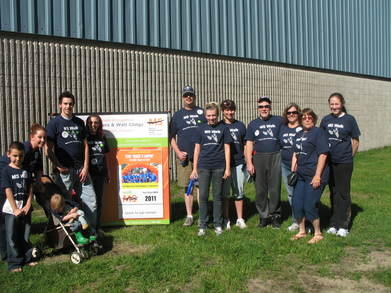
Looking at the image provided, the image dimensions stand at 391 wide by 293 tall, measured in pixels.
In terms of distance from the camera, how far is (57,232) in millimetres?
5387

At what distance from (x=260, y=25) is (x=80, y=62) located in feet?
21.0

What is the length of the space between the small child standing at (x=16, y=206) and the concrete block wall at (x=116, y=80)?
3322 mm

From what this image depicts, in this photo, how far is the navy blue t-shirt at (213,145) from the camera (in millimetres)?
6109

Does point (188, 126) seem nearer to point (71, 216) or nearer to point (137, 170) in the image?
point (137, 170)

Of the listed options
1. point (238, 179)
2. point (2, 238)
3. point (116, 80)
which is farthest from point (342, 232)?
point (116, 80)

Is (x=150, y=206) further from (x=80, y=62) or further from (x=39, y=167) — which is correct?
(x=80, y=62)

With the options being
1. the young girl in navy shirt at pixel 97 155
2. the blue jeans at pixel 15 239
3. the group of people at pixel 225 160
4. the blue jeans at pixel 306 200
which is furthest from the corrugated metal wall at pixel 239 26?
the blue jeans at pixel 306 200

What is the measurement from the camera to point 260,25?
1321cm

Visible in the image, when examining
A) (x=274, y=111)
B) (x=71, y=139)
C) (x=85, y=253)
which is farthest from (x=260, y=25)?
(x=85, y=253)

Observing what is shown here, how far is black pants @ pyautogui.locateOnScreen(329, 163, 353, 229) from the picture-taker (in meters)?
6.16

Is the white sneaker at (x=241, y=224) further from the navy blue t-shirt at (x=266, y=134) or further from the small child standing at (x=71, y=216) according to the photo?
the small child standing at (x=71, y=216)

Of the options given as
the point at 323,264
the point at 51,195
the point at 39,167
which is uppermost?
the point at 39,167

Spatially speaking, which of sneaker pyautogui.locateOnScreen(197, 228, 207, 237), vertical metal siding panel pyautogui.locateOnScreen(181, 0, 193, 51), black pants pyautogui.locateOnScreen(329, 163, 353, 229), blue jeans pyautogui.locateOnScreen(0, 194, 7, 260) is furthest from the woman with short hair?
vertical metal siding panel pyautogui.locateOnScreen(181, 0, 193, 51)

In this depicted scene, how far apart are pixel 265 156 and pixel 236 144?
468 millimetres
